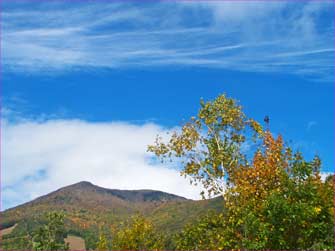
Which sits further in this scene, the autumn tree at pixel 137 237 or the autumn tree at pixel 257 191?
the autumn tree at pixel 137 237

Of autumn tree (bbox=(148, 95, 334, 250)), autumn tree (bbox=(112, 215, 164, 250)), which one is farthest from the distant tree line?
autumn tree (bbox=(112, 215, 164, 250))

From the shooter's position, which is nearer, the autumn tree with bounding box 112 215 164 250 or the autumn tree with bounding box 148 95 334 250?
the autumn tree with bounding box 148 95 334 250

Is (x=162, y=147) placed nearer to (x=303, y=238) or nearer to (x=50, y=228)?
(x=303, y=238)

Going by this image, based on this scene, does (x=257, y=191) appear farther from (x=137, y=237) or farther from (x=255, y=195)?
(x=137, y=237)

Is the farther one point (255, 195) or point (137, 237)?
point (137, 237)

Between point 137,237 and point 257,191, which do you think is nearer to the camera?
point 257,191

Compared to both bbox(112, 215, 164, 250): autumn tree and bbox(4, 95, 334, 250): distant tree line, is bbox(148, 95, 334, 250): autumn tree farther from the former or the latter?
bbox(112, 215, 164, 250): autumn tree

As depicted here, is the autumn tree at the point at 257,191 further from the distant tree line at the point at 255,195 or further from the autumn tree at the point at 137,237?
the autumn tree at the point at 137,237

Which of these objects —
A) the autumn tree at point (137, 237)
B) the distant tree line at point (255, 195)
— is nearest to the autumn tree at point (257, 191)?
the distant tree line at point (255, 195)

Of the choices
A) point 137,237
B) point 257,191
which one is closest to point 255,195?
point 257,191

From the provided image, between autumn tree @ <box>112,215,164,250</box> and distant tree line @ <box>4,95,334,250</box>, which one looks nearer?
distant tree line @ <box>4,95,334,250</box>

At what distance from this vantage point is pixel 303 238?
23.0 meters

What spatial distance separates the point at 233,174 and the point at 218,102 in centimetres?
532

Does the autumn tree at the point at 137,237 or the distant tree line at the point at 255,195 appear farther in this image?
the autumn tree at the point at 137,237
